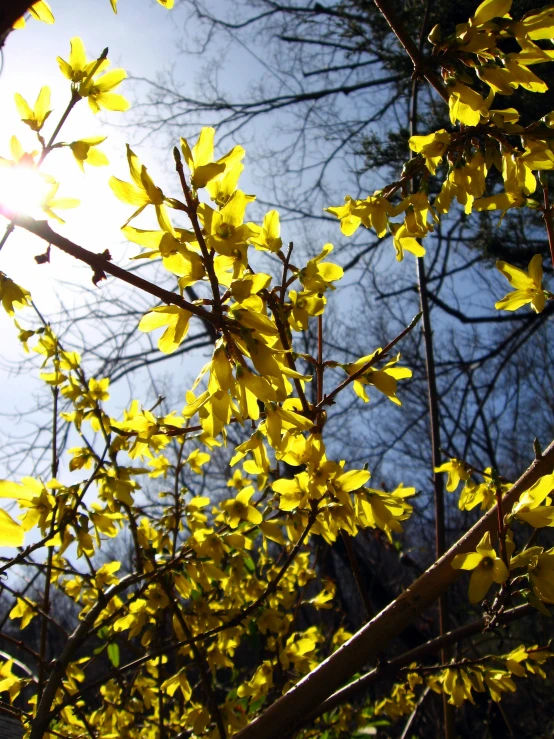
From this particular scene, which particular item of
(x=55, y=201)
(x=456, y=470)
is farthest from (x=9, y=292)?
(x=456, y=470)

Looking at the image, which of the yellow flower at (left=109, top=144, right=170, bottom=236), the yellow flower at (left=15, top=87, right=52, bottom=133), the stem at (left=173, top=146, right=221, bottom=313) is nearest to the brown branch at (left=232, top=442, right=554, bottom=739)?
the stem at (left=173, top=146, right=221, bottom=313)

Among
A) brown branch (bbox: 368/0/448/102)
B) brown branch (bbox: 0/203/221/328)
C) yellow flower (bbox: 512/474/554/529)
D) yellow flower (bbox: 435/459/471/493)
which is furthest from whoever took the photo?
yellow flower (bbox: 435/459/471/493)

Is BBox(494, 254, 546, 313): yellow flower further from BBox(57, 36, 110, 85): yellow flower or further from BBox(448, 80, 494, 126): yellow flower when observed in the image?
BBox(57, 36, 110, 85): yellow flower

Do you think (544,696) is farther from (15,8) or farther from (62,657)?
(15,8)

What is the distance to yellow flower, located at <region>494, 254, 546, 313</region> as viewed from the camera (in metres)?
1.35

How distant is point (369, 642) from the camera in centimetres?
107

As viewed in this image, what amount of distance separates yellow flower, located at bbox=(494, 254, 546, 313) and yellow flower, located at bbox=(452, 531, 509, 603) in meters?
0.63

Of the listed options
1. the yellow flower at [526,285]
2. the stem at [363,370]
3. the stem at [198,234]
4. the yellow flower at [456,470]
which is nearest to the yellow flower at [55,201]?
the stem at [198,234]

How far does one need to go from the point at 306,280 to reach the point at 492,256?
4510 mm

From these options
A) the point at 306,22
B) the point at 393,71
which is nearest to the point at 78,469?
the point at 393,71

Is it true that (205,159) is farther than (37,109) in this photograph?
No

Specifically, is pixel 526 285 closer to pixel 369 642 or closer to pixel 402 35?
pixel 402 35

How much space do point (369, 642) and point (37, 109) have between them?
4.57 ft

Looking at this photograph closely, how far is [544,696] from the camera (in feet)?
22.3
